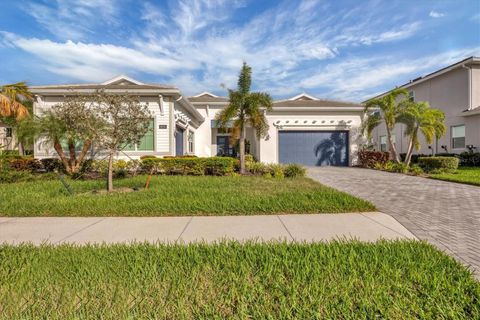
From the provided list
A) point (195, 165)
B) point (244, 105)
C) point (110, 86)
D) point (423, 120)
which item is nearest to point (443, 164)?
point (423, 120)

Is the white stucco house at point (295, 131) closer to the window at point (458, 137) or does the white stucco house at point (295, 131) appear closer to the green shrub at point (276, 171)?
the green shrub at point (276, 171)

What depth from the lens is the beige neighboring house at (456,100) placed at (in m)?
17.3

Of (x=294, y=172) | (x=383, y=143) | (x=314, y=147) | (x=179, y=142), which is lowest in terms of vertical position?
(x=294, y=172)

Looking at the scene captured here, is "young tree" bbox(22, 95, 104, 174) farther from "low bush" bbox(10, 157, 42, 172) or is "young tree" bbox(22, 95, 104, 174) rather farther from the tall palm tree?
"low bush" bbox(10, 157, 42, 172)

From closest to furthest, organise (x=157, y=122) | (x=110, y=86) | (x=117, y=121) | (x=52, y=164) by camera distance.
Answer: (x=117, y=121) → (x=52, y=164) → (x=157, y=122) → (x=110, y=86)

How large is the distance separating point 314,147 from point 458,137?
10.3 meters

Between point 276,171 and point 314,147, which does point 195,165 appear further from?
point 314,147

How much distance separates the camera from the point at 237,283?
2.84 metres

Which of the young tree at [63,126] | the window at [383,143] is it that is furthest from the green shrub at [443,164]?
the young tree at [63,126]

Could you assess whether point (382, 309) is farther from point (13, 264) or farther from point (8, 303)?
point (13, 264)

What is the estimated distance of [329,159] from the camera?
1992 cm

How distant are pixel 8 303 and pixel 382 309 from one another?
369 centimetres

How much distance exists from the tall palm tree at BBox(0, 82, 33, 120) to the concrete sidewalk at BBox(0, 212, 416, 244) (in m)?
7.73

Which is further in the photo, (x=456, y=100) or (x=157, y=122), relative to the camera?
(x=456, y=100)
